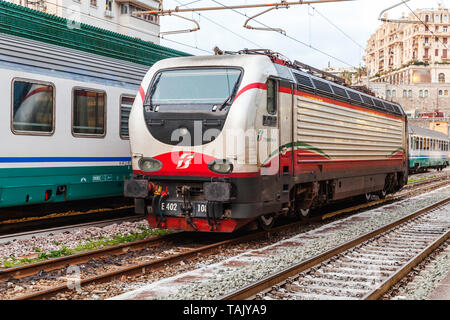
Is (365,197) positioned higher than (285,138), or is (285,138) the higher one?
(285,138)

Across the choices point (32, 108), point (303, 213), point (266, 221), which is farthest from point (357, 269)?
point (32, 108)

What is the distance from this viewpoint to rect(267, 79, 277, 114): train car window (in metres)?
9.27

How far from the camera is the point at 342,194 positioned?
13.0 m

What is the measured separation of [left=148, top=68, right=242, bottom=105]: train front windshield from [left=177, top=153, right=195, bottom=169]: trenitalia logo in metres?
0.89

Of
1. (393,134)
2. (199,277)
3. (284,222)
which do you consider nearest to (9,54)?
(199,277)

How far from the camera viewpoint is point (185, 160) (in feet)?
29.0

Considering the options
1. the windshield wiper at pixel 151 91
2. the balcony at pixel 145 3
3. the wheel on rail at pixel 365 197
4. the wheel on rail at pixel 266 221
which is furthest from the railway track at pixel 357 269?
the balcony at pixel 145 3

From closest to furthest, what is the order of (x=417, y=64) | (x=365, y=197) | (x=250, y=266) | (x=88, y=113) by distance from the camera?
1. (x=250, y=266)
2. (x=88, y=113)
3. (x=365, y=197)
4. (x=417, y=64)

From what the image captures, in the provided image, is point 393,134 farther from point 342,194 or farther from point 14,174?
point 14,174

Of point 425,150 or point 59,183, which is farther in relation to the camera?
point 425,150

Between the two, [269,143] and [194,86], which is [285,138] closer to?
[269,143]

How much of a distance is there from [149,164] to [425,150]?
114 ft

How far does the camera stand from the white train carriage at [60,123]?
9711 mm

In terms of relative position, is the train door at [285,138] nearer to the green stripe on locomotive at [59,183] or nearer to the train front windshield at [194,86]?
the train front windshield at [194,86]
